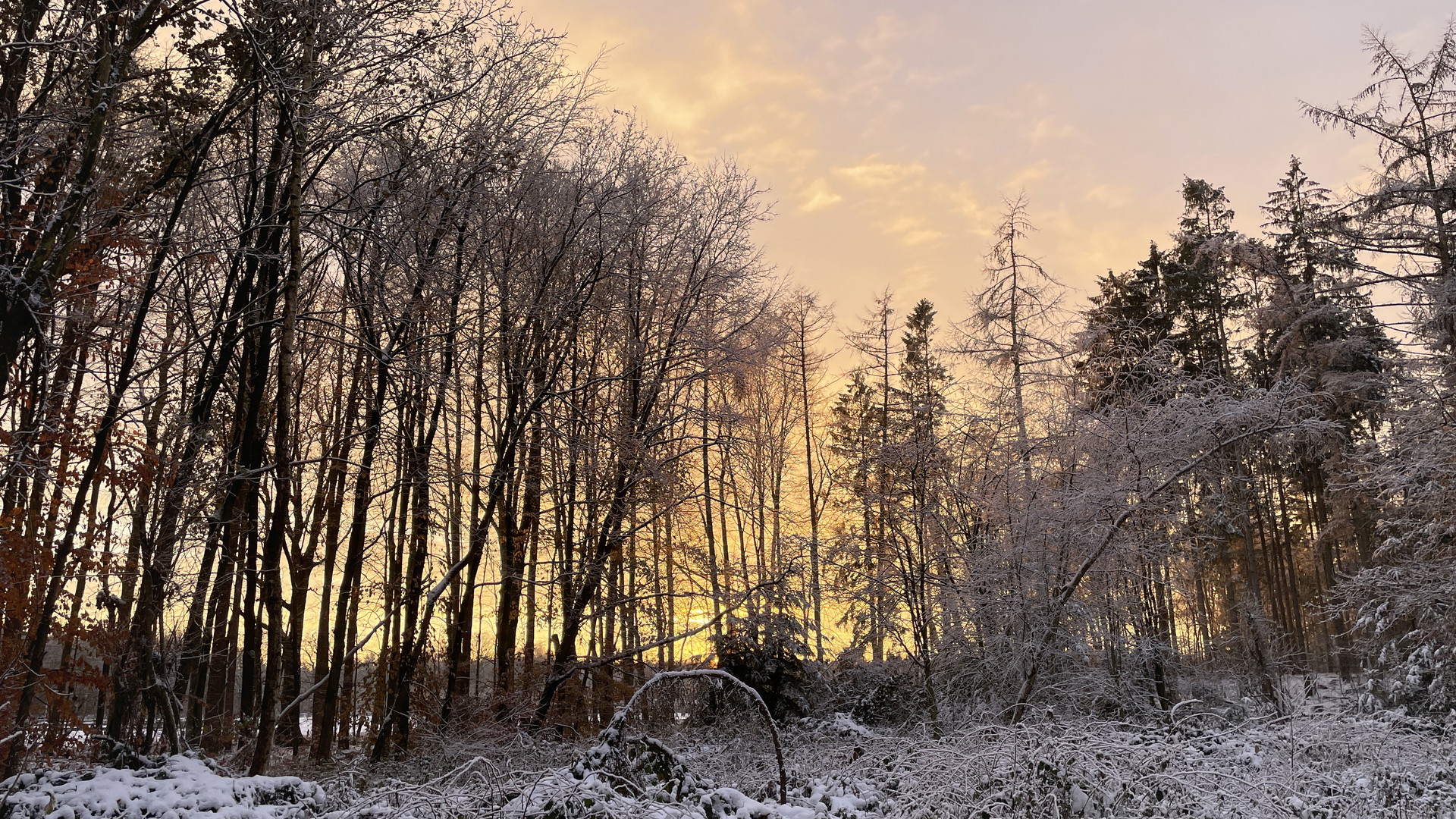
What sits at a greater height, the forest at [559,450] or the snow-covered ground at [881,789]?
the forest at [559,450]

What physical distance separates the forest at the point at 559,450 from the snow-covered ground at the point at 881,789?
0.16ft

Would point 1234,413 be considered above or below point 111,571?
above

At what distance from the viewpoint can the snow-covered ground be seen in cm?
374

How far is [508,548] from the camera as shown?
12.8 meters

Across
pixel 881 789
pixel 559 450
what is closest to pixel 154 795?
pixel 881 789

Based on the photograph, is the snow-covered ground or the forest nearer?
the snow-covered ground

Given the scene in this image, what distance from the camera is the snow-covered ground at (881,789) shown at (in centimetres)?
374

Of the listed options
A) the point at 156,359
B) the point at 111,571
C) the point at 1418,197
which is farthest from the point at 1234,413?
the point at 156,359

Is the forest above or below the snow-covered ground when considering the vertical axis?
above

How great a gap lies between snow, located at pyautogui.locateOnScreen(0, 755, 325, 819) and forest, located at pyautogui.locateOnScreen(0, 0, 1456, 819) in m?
0.06

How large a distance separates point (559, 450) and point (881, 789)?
888 cm

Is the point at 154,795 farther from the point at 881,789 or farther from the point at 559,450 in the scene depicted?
the point at 559,450

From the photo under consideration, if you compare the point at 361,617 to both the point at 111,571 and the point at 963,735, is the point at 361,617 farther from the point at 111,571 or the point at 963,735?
the point at 963,735

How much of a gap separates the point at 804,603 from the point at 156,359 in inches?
404
